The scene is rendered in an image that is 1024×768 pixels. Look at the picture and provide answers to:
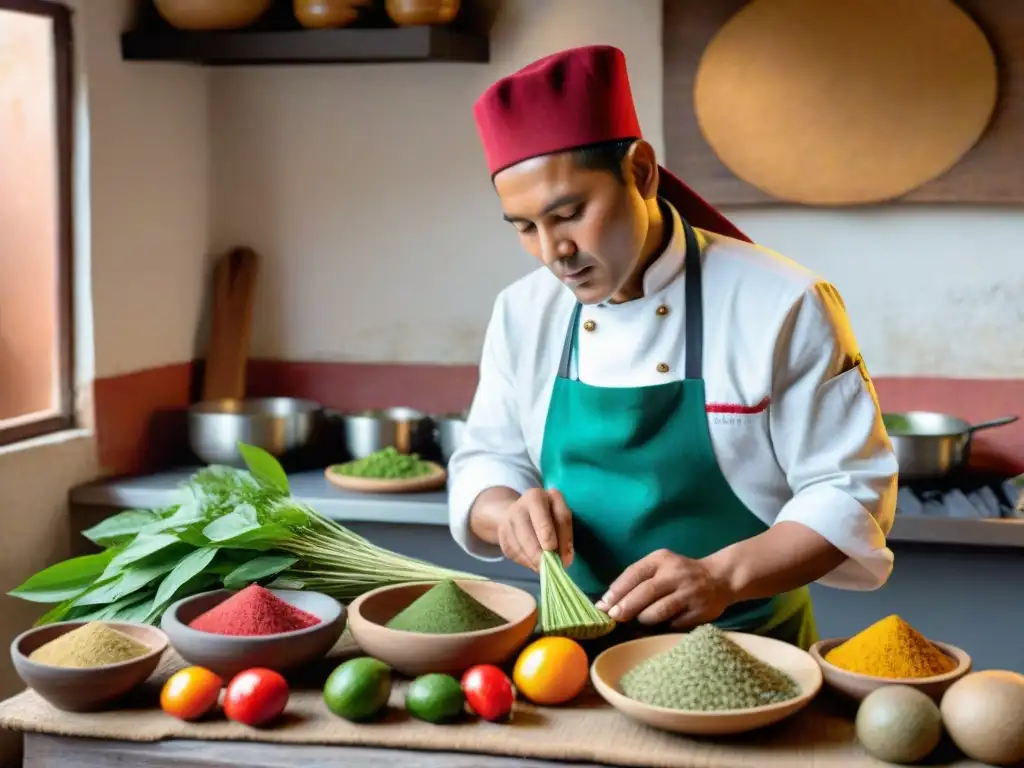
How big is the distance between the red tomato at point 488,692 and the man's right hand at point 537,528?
12.9 inches

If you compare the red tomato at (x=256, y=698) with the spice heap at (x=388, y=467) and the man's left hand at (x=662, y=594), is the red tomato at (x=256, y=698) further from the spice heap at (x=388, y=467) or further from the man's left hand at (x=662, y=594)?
the spice heap at (x=388, y=467)

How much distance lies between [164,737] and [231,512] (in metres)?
0.52

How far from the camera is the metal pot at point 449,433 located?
358cm

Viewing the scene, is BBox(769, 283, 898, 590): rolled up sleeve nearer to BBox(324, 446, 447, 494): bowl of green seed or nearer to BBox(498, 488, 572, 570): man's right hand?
BBox(498, 488, 572, 570): man's right hand

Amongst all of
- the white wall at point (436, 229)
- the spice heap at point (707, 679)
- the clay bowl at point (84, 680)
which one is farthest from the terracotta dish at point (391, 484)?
the spice heap at point (707, 679)

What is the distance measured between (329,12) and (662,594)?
2404 mm

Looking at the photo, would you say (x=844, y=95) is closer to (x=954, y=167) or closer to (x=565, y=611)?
(x=954, y=167)

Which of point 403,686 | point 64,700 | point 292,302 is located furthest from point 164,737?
point 292,302

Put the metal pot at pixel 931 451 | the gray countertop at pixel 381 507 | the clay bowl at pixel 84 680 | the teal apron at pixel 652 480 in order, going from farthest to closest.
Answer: the metal pot at pixel 931 451 < the gray countertop at pixel 381 507 < the teal apron at pixel 652 480 < the clay bowl at pixel 84 680

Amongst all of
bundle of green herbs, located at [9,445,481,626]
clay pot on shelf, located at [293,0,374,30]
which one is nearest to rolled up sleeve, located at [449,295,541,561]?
bundle of green herbs, located at [9,445,481,626]

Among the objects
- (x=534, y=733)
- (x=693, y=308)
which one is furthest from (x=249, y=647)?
(x=693, y=308)

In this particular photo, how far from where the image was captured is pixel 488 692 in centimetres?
153

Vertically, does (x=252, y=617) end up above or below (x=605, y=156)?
below

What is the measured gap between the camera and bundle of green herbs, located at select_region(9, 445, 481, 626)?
74.4 inches
